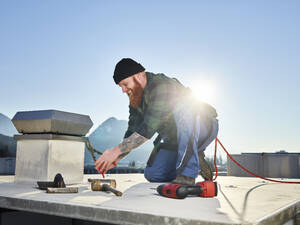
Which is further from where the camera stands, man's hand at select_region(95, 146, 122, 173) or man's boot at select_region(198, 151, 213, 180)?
man's boot at select_region(198, 151, 213, 180)

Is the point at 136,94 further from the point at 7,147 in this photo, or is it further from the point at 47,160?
the point at 7,147

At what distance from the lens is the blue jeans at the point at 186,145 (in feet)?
8.93

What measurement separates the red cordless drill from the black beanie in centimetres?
141

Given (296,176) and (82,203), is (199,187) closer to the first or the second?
(82,203)

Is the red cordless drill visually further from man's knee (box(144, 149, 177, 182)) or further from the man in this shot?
man's knee (box(144, 149, 177, 182))

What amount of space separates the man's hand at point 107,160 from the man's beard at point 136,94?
34.2 inches

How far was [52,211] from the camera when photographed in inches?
73.4

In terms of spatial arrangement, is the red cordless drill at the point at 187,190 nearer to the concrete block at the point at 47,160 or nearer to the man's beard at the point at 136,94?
the man's beard at the point at 136,94

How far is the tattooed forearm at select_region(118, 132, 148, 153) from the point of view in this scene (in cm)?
277

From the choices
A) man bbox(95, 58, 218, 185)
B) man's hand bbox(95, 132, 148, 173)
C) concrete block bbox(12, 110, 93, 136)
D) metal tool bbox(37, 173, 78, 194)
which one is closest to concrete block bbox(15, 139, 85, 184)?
concrete block bbox(12, 110, 93, 136)

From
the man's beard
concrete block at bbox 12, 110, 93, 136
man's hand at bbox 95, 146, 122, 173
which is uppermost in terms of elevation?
the man's beard

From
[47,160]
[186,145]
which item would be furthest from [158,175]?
[47,160]

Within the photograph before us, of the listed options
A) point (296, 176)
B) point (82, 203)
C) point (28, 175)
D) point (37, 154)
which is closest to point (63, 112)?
point (37, 154)

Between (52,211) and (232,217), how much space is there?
1.15 meters
